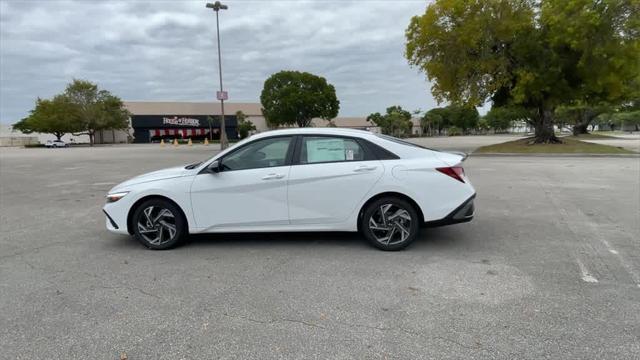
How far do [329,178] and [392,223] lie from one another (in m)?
0.95

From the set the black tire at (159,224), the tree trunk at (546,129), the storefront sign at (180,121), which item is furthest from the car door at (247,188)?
the storefront sign at (180,121)

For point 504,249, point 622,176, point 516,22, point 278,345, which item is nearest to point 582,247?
point 504,249

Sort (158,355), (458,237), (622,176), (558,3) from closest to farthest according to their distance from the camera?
(158,355), (458,237), (622,176), (558,3)

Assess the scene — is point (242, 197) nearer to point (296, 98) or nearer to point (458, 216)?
point (458, 216)

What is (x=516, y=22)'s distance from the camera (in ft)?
77.2

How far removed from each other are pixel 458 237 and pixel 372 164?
5.83ft

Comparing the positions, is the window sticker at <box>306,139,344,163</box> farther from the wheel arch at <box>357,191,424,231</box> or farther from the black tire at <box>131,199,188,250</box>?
the black tire at <box>131,199,188,250</box>

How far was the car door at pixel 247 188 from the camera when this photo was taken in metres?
5.36

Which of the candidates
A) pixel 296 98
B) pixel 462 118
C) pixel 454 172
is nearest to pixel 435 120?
pixel 462 118

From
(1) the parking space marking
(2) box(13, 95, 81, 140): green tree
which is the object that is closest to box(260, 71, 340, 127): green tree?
(2) box(13, 95, 81, 140): green tree

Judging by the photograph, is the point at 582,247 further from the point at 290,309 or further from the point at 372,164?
the point at 290,309

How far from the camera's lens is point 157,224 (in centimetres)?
554

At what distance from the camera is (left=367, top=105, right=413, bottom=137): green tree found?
318ft

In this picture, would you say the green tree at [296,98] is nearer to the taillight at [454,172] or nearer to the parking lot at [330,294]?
the parking lot at [330,294]
